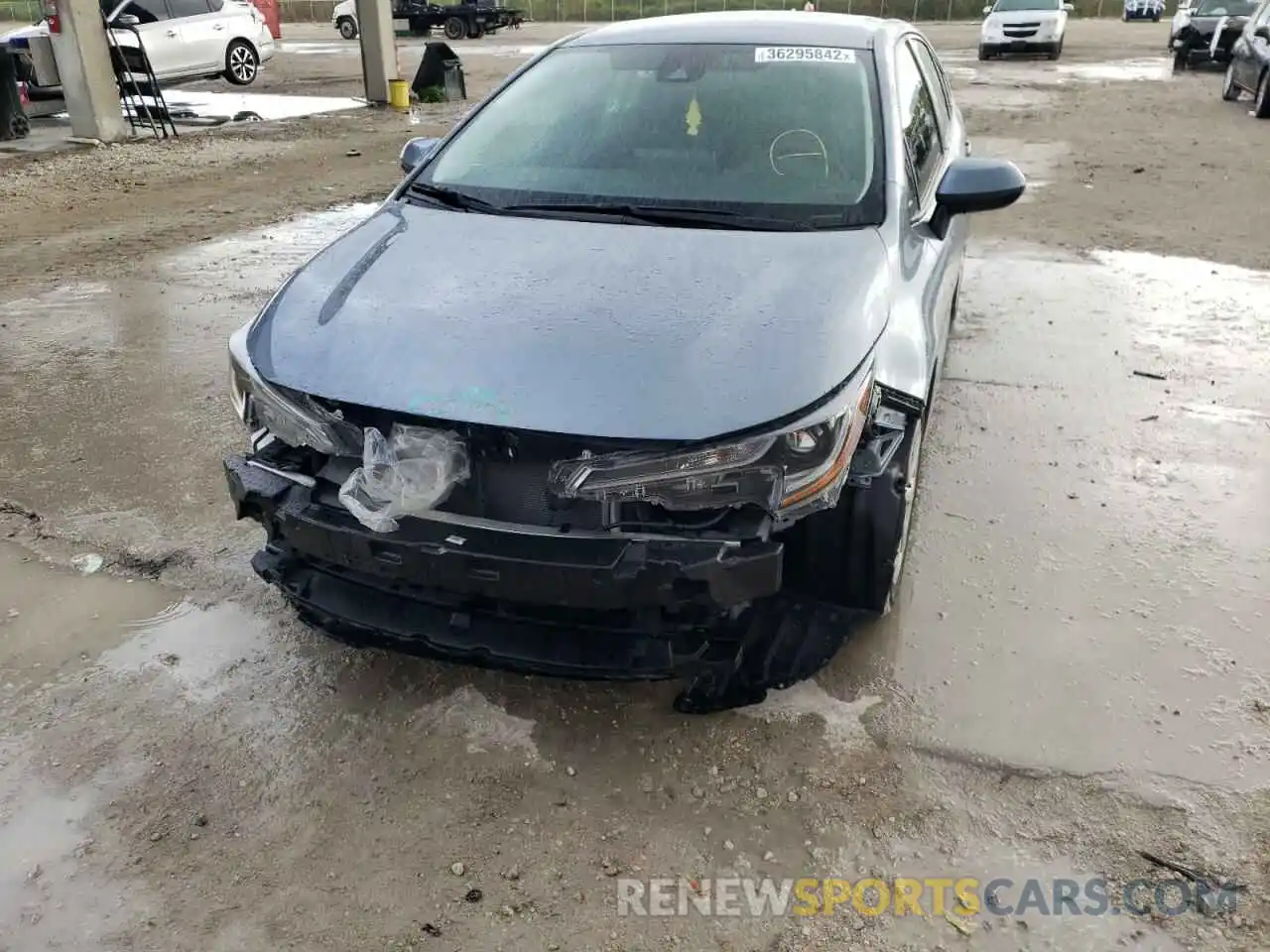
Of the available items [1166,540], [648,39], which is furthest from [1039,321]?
[648,39]

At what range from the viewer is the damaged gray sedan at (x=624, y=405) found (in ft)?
7.01

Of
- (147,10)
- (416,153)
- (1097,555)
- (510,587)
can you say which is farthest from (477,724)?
(147,10)

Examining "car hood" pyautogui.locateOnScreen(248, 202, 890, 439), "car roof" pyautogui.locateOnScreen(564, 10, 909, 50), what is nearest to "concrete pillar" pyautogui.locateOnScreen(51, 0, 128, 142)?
"car roof" pyautogui.locateOnScreen(564, 10, 909, 50)

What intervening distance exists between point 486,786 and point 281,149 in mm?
10690

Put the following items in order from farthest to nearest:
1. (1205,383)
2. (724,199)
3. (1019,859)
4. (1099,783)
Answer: (1205,383) < (724,199) < (1099,783) < (1019,859)

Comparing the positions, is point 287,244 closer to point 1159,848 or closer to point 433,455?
point 433,455

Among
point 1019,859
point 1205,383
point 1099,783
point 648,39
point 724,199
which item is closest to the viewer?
point 1019,859

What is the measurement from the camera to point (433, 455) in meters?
2.21

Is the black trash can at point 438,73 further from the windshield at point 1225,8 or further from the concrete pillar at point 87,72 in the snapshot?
the windshield at point 1225,8

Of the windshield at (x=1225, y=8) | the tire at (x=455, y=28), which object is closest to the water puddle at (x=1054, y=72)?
the windshield at (x=1225, y=8)

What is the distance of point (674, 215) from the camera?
9.66 feet

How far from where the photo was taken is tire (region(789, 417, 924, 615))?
7.84ft

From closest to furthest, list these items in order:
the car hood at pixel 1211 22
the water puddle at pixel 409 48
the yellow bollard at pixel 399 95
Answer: the yellow bollard at pixel 399 95, the car hood at pixel 1211 22, the water puddle at pixel 409 48

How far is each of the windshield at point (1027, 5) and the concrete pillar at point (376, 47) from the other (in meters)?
13.1
